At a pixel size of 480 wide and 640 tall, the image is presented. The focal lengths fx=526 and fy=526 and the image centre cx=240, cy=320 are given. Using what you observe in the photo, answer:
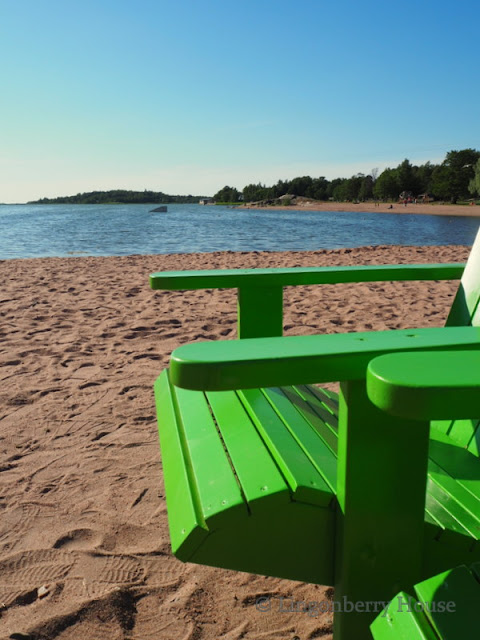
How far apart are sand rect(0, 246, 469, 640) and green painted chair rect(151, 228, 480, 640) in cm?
49

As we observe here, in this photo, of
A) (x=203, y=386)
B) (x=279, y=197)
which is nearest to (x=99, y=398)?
(x=203, y=386)

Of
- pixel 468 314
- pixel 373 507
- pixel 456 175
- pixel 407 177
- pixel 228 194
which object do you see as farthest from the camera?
pixel 228 194

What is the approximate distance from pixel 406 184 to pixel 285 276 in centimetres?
8493

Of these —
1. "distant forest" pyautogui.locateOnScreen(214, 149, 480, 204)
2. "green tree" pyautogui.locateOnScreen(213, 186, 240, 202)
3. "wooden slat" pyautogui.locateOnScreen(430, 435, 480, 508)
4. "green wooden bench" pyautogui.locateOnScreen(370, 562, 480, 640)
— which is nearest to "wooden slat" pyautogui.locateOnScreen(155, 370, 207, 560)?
"green wooden bench" pyautogui.locateOnScreen(370, 562, 480, 640)

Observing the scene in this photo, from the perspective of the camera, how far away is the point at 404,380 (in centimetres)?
72

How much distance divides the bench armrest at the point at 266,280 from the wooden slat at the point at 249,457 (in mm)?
363

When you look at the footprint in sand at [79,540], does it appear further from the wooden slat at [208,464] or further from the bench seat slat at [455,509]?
the bench seat slat at [455,509]

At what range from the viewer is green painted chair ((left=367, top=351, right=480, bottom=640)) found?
71cm

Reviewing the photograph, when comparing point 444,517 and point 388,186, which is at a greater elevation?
point 444,517

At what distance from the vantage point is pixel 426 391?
2.33 ft

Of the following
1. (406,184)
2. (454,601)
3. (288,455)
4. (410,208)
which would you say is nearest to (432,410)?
(454,601)

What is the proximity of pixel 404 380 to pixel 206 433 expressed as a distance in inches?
35.4

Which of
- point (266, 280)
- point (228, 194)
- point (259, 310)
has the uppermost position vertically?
point (266, 280)

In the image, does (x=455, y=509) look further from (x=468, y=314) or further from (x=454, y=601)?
(x=468, y=314)
